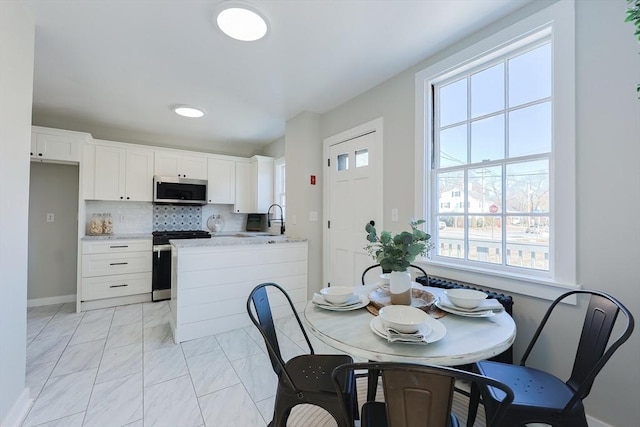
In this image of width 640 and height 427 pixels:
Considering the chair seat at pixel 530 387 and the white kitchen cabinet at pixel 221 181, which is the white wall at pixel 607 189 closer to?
the chair seat at pixel 530 387

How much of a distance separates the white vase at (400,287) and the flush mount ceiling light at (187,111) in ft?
10.7

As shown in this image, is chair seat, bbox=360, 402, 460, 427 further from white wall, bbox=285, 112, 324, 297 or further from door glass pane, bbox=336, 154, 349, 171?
door glass pane, bbox=336, 154, 349, 171

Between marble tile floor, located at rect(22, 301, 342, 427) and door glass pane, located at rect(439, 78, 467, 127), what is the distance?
7.62 ft

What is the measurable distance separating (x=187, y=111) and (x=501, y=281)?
380 cm

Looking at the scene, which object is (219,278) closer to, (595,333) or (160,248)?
(160,248)

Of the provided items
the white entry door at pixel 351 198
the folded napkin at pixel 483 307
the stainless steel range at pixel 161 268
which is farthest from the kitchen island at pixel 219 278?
the folded napkin at pixel 483 307

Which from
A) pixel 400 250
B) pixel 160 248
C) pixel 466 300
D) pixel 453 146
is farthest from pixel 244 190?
pixel 466 300

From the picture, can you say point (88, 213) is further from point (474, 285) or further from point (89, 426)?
point (474, 285)

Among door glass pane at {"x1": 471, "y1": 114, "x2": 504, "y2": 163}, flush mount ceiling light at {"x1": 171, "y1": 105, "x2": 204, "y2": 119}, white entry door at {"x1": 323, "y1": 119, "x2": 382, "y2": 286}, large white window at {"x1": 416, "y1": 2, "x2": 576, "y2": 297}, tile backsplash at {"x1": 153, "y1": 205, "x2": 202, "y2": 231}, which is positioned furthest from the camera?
tile backsplash at {"x1": 153, "y1": 205, "x2": 202, "y2": 231}

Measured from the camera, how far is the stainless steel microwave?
4086 mm

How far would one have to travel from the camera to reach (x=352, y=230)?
3.12m

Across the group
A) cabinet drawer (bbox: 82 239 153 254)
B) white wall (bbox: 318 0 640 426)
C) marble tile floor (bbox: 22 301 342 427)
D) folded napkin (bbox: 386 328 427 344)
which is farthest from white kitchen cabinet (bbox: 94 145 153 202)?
white wall (bbox: 318 0 640 426)

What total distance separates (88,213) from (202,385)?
135 inches

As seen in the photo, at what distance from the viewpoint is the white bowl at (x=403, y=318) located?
103 cm
